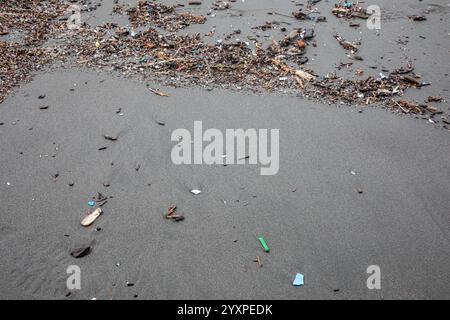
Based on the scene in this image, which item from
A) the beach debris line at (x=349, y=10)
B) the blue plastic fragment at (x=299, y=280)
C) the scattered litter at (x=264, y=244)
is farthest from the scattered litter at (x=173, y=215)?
the beach debris line at (x=349, y=10)

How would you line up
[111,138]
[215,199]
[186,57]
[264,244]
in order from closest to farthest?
[264,244], [215,199], [111,138], [186,57]

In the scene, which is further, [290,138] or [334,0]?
[334,0]

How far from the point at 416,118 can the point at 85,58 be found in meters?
4.13

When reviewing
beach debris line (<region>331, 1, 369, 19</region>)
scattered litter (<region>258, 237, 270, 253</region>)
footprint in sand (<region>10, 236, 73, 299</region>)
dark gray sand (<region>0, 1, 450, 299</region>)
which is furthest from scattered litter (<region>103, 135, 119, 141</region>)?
beach debris line (<region>331, 1, 369, 19</region>)

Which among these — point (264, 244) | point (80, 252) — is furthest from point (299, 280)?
point (80, 252)

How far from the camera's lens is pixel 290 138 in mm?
3482

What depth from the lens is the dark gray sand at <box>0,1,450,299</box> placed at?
2471mm

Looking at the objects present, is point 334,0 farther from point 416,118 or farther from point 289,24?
point 416,118

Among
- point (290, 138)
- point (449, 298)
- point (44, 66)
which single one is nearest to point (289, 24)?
point (290, 138)

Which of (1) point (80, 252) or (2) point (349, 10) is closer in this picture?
(1) point (80, 252)

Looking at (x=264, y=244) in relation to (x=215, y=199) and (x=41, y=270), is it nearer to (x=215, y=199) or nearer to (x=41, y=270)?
(x=215, y=199)

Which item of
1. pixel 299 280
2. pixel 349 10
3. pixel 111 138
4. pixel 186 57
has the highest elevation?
pixel 349 10

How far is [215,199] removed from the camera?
2957 millimetres
